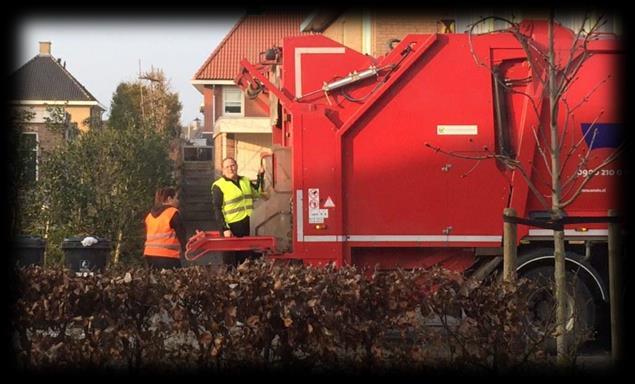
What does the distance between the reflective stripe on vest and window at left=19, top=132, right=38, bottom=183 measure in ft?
15.2

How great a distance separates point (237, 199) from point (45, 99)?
14.4 metres

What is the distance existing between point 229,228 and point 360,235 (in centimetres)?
148

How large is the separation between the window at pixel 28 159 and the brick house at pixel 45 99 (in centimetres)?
2

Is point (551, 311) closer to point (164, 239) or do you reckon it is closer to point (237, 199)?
point (237, 199)

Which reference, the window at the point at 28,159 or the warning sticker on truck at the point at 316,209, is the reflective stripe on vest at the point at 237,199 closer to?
the warning sticker on truck at the point at 316,209

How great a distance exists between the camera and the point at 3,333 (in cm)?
568

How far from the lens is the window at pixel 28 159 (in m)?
12.4

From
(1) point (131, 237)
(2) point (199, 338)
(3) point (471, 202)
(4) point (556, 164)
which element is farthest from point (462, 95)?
(1) point (131, 237)

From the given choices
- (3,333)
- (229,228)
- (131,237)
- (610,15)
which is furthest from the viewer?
(131,237)

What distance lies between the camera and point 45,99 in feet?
70.3

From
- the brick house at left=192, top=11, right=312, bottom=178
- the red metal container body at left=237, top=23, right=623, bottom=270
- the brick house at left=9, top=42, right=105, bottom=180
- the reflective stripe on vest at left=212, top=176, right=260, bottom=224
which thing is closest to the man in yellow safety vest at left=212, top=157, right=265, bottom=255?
the reflective stripe on vest at left=212, top=176, right=260, bottom=224

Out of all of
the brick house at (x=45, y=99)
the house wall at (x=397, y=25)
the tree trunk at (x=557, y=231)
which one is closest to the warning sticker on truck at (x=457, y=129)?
the house wall at (x=397, y=25)

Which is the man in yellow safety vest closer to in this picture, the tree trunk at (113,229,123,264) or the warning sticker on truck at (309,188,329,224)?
the warning sticker on truck at (309,188,329,224)

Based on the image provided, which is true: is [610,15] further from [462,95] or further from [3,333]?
[3,333]
